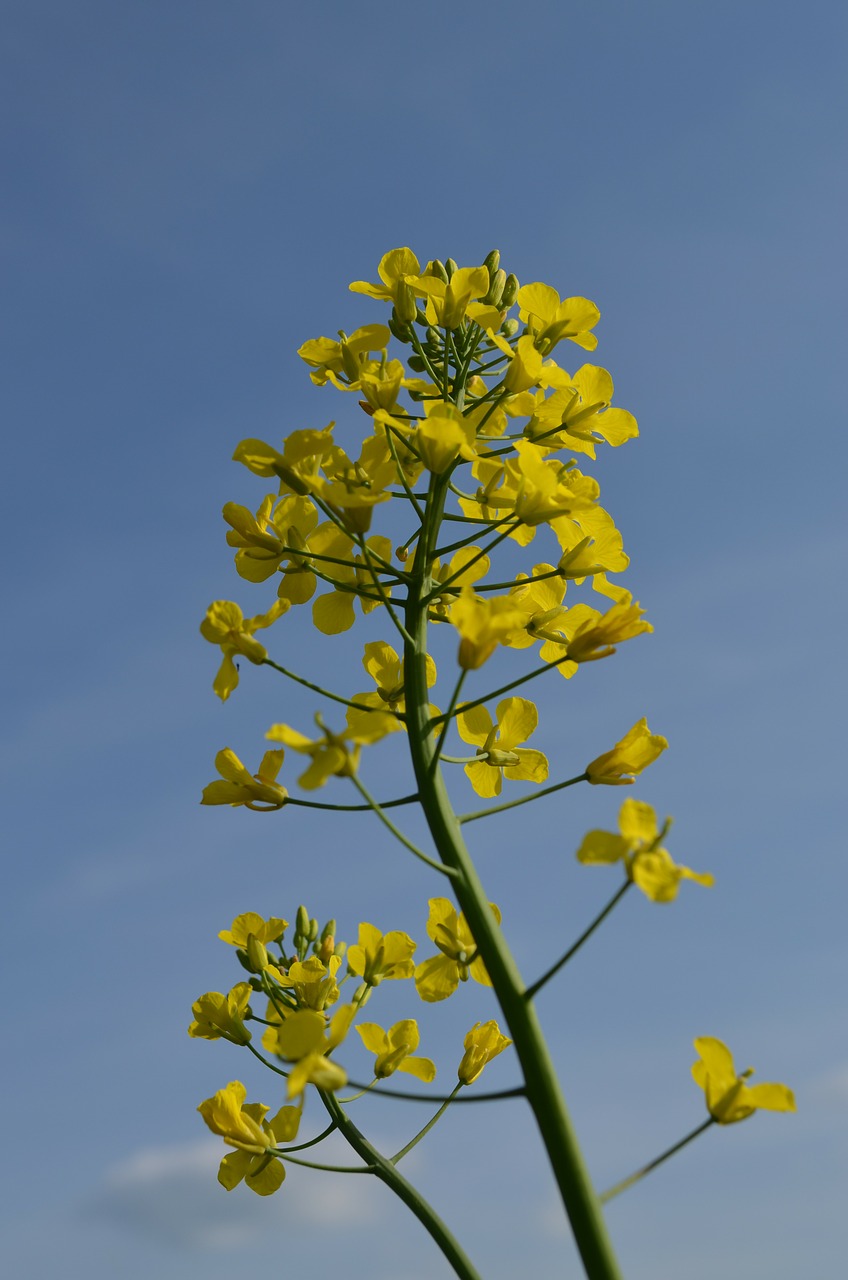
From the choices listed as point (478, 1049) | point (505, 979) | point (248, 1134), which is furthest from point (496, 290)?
point (248, 1134)

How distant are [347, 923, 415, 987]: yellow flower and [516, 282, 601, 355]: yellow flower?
2108 millimetres

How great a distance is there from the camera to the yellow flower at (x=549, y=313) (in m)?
4.09

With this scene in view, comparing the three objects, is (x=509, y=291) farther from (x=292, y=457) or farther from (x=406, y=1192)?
(x=406, y=1192)

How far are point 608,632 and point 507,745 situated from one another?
63 centimetres

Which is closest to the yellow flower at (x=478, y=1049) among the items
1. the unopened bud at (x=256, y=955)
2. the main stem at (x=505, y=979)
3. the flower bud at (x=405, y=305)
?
the unopened bud at (x=256, y=955)

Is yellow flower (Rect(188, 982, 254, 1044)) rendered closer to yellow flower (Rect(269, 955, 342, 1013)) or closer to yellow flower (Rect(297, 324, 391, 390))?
yellow flower (Rect(269, 955, 342, 1013))

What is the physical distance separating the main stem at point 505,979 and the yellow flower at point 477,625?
440 mm

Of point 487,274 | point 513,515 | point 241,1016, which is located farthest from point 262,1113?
point 487,274

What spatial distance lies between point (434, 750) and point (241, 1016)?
1.41m

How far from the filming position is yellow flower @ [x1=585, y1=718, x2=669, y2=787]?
350 centimetres

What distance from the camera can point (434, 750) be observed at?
3336mm

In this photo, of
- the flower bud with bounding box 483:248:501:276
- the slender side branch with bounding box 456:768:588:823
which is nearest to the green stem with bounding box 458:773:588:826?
the slender side branch with bounding box 456:768:588:823

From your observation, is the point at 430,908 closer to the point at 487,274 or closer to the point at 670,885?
the point at 670,885

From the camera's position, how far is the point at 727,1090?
3.01 meters
